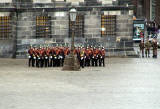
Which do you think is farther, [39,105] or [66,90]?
[66,90]

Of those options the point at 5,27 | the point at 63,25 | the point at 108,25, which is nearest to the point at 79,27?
the point at 63,25

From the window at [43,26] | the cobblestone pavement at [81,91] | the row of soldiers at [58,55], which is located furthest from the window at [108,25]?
the cobblestone pavement at [81,91]

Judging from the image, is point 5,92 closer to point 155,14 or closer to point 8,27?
point 8,27

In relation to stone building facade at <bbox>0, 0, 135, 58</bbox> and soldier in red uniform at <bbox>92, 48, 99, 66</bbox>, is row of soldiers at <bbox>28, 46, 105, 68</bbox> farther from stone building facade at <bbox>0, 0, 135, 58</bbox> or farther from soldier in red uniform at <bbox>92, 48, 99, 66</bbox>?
stone building facade at <bbox>0, 0, 135, 58</bbox>

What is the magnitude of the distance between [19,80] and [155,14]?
64.6 metres

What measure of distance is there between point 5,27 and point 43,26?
10.8 ft

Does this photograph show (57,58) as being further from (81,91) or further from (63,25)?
(81,91)

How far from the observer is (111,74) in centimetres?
2378

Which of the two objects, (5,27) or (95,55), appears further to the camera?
(5,27)

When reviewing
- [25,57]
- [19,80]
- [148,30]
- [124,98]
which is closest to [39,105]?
[124,98]

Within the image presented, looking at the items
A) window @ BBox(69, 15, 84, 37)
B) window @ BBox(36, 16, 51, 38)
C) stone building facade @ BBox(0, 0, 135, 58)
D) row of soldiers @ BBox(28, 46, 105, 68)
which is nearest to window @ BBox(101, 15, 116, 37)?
stone building facade @ BBox(0, 0, 135, 58)

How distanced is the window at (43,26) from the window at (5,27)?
249 centimetres

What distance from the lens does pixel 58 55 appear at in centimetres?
2955

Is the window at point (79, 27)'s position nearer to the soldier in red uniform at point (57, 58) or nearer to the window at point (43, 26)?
the window at point (43, 26)
